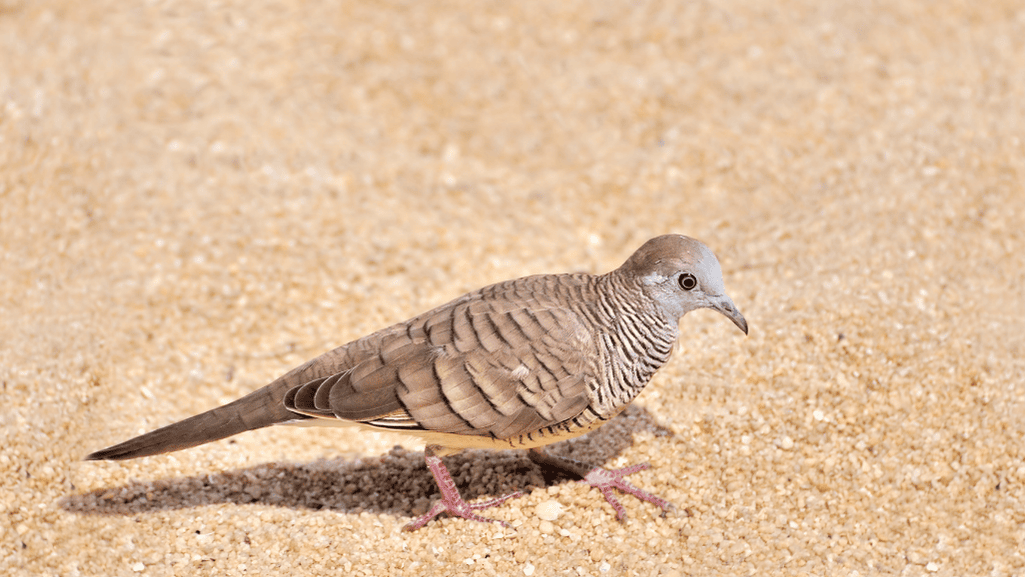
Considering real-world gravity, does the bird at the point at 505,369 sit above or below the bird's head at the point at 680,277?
below

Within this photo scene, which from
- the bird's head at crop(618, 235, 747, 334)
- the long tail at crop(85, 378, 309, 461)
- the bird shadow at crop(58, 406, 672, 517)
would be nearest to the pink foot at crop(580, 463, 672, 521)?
the bird shadow at crop(58, 406, 672, 517)

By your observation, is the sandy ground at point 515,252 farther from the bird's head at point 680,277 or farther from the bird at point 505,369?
the bird's head at point 680,277

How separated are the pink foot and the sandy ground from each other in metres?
0.08

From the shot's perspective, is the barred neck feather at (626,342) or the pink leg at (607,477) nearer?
the barred neck feather at (626,342)

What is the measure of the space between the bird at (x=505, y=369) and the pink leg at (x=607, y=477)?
0.48 m

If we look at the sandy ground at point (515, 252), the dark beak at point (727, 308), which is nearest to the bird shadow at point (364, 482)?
the sandy ground at point (515, 252)

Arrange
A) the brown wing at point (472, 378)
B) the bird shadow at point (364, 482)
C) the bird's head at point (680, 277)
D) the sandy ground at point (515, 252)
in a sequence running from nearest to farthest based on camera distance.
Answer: the brown wing at point (472, 378) → the bird's head at point (680, 277) → the sandy ground at point (515, 252) → the bird shadow at point (364, 482)

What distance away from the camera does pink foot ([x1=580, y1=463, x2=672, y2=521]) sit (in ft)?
13.9

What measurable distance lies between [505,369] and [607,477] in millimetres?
917

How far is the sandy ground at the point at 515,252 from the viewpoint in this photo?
13.7 feet

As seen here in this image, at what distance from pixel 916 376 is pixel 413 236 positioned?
11.2 ft

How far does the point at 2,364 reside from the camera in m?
4.93

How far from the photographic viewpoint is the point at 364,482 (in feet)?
15.2

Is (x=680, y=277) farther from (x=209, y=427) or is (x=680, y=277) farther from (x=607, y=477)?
(x=209, y=427)
